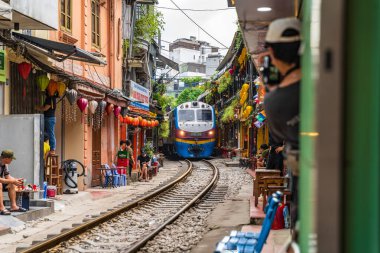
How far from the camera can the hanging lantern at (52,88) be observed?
14.8 m

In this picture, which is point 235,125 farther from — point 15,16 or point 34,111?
point 15,16

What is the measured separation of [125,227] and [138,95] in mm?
16860

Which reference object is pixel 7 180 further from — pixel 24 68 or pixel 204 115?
pixel 204 115

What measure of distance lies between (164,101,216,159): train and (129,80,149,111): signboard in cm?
785

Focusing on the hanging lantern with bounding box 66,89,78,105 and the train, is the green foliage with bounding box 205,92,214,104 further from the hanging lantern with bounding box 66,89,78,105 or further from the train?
the hanging lantern with bounding box 66,89,78,105

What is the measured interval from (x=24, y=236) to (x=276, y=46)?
8286 mm

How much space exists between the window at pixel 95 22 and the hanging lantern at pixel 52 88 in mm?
6094

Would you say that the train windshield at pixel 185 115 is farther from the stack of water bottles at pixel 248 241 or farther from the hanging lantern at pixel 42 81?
the stack of water bottles at pixel 248 241

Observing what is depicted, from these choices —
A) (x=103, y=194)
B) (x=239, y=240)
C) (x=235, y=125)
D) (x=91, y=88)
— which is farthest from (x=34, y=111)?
(x=235, y=125)

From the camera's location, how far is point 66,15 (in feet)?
57.5

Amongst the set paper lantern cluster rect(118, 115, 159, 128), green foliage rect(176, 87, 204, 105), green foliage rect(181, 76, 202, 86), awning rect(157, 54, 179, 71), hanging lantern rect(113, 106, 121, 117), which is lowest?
paper lantern cluster rect(118, 115, 159, 128)

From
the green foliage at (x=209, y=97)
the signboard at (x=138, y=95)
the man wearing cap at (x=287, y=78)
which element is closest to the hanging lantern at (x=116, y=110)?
the signboard at (x=138, y=95)

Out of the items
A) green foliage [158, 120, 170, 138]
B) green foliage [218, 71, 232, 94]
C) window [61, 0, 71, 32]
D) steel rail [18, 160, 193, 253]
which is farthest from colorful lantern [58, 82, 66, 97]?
green foliage [158, 120, 170, 138]

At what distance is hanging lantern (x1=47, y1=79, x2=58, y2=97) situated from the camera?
1481cm
